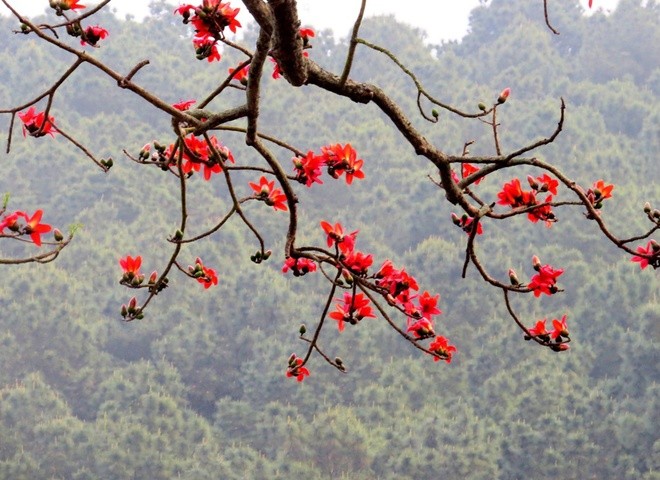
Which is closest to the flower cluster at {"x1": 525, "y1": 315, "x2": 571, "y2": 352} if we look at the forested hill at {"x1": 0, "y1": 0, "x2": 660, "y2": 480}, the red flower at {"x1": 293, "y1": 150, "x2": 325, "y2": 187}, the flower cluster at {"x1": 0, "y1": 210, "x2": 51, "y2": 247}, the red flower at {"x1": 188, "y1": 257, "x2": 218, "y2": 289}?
the red flower at {"x1": 293, "y1": 150, "x2": 325, "y2": 187}

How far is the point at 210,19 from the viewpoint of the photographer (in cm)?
149

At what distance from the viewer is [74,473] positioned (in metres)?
9.52

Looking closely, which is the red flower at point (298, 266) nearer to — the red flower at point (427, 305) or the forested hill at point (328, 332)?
the red flower at point (427, 305)

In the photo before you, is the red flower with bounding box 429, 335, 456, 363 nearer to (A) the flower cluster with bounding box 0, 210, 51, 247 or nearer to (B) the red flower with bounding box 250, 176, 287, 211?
(B) the red flower with bounding box 250, 176, 287, 211

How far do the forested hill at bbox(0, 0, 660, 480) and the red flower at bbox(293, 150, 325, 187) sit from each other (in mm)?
7869

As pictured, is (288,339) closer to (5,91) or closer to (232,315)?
(232,315)

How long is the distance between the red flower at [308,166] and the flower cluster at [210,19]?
23 centimetres

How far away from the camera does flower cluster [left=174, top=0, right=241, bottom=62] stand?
4.86 ft

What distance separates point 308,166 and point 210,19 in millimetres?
296

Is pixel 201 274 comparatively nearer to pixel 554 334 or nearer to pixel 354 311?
pixel 354 311

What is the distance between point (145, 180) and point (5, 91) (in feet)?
18.0

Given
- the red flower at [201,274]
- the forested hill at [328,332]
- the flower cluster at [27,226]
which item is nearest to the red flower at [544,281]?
the red flower at [201,274]

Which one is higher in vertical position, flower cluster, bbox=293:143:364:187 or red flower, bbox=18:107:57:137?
flower cluster, bbox=293:143:364:187

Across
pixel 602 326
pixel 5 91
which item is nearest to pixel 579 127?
pixel 602 326
